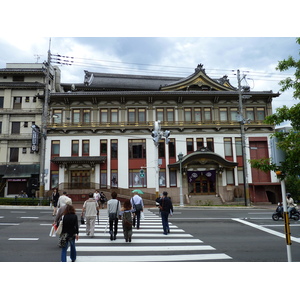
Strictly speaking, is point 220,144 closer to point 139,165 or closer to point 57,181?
point 139,165

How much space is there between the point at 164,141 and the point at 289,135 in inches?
1036

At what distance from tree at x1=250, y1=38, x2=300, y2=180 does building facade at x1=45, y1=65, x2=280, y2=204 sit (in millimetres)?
22913

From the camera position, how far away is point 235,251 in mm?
8977

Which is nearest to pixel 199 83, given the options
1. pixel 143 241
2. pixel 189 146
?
pixel 189 146

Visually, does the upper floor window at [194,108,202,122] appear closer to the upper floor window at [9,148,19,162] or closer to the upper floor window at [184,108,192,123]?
the upper floor window at [184,108,192,123]

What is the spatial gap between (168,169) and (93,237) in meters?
22.5

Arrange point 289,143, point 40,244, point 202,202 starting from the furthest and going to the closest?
point 202,202, point 40,244, point 289,143

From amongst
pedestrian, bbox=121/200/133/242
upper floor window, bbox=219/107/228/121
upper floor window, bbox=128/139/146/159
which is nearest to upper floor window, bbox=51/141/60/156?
upper floor window, bbox=128/139/146/159

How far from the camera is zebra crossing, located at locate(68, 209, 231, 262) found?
8.08 meters

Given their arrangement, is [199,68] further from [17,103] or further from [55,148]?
[17,103]

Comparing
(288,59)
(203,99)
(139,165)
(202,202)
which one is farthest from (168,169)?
(288,59)

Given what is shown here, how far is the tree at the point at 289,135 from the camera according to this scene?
7.44 meters

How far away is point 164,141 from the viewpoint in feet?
112

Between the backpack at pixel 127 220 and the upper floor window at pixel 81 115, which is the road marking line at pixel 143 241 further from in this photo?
the upper floor window at pixel 81 115
